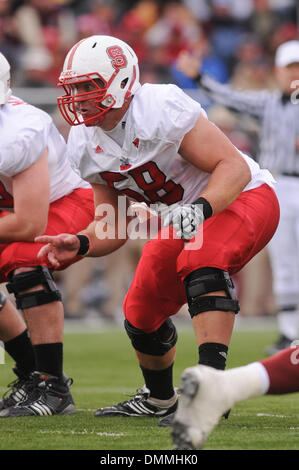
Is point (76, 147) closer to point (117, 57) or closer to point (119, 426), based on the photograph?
point (117, 57)

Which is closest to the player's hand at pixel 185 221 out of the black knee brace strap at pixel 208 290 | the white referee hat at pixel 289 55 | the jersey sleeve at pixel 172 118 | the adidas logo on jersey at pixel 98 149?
the black knee brace strap at pixel 208 290

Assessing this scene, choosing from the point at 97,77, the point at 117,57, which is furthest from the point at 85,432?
the point at 117,57

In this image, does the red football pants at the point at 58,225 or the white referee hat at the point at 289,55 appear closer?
the red football pants at the point at 58,225

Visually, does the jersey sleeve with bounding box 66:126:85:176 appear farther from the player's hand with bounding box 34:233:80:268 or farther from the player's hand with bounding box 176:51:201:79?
the player's hand with bounding box 176:51:201:79

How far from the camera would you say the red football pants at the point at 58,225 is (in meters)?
4.26

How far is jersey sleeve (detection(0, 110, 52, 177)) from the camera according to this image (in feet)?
13.3

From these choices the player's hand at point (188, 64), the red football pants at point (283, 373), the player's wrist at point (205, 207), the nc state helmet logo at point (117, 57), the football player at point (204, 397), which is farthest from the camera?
the player's hand at point (188, 64)

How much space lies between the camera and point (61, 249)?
3719mm

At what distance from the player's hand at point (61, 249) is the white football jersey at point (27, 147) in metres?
0.55

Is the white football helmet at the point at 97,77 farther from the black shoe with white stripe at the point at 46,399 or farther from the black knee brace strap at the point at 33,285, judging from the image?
the black shoe with white stripe at the point at 46,399

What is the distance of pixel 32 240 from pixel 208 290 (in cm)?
100

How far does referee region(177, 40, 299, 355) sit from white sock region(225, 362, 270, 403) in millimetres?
4293

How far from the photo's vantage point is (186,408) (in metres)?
2.80
